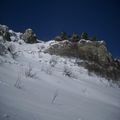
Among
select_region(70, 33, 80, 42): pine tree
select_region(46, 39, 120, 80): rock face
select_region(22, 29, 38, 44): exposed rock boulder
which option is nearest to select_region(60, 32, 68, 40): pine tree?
select_region(70, 33, 80, 42): pine tree

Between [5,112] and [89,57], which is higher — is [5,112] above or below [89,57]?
below

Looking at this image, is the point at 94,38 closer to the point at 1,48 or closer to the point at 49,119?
the point at 1,48

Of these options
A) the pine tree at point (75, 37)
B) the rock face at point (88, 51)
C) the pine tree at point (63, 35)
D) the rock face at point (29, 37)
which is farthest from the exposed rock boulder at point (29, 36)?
the rock face at point (88, 51)

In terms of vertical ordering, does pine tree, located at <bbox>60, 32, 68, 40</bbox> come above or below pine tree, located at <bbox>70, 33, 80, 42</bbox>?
above

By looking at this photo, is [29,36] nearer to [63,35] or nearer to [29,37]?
[29,37]

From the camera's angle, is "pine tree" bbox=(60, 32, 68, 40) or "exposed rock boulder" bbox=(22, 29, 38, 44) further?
"exposed rock boulder" bbox=(22, 29, 38, 44)

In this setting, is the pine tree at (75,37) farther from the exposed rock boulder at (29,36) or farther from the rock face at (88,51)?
the exposed rock boulder at (29,36)

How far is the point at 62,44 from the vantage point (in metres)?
20.6

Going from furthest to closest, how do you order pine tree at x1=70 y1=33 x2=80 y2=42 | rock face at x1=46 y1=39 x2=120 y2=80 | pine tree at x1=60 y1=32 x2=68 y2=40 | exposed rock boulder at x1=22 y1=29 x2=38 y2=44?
exposed rock boulder at x1=22 y1=29 x2=38 y2=44 → pine tree at x1=60 y1=32 x2=68 y2=40 → pine tree at x1=70 y1=33 x2=80 y2=42 → rock face at x1=46 y1=39 x2=120 y2=80

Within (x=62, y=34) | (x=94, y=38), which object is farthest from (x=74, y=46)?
(x=62, y=34)

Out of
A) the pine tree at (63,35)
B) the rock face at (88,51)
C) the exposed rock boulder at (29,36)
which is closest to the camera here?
the rock face at (88,51)

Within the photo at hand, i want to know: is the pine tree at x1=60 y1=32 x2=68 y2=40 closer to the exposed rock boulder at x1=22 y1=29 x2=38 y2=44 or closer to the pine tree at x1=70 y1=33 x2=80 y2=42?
the pine tree at x1=70 y1=33 x2=80 y2=42

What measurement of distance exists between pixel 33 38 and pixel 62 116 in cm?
2874

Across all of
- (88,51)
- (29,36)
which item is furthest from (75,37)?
(29,36)
